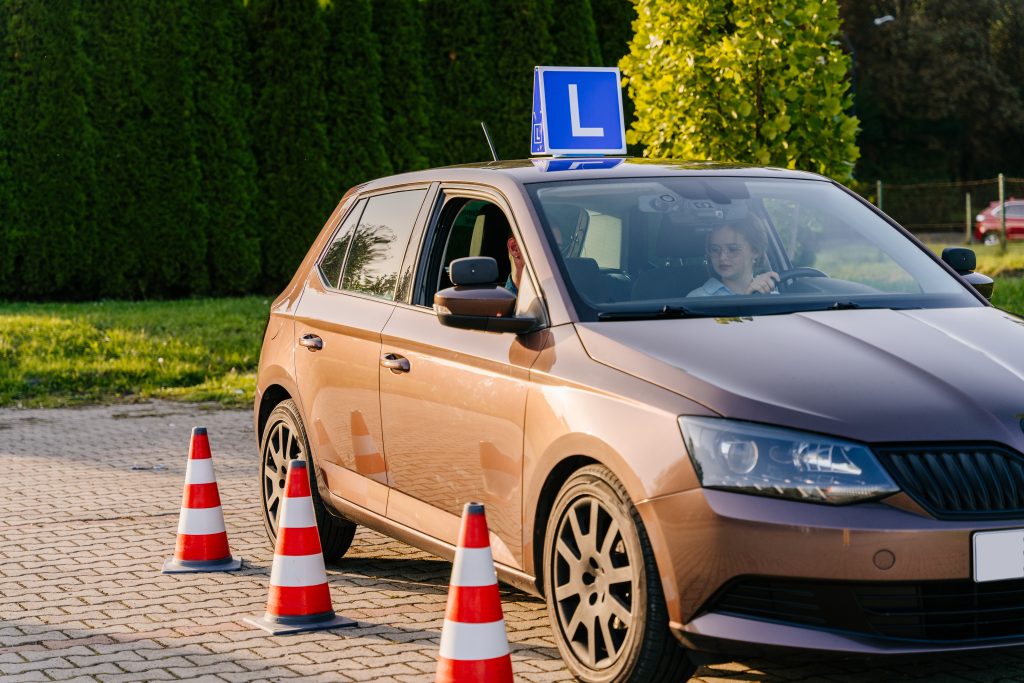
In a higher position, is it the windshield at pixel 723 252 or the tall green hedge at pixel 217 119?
the tall green hedge at pixel 217 119

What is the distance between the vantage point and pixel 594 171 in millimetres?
6098

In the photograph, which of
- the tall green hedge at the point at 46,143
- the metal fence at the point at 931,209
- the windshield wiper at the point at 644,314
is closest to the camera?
the windshield wiper at the point at 644,314

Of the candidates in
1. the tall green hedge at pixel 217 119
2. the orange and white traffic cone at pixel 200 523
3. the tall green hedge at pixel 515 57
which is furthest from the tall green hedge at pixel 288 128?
the orange and white traffic cone at pixel 200 523

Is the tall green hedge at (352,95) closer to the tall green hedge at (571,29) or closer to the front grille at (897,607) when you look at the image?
the tall green hedge at (571,29)

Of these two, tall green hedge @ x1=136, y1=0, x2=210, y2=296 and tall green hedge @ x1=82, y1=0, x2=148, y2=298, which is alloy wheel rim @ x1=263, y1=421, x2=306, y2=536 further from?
tall green hedge @ x1=136, y1=0, x2=210, y2=296

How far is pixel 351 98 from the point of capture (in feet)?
73.8

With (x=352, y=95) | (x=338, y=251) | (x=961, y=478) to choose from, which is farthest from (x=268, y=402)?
(x=352, y=95)

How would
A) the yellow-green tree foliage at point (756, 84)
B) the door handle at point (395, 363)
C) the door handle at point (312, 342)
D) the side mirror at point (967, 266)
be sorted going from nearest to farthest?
the door handle at point (395, 363)
the side mirror at point (967, 266)
the door handle at point (312, 342)
the yellow-green tree foliage at point (756, 84)

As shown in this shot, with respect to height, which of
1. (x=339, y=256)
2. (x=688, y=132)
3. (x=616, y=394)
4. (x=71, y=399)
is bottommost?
(x=71, y=399)

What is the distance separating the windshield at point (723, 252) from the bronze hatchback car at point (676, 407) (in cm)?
1

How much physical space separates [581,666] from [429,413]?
1.34 m

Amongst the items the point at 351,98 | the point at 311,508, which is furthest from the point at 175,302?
the point at 311,508

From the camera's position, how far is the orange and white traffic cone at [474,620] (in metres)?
4.72

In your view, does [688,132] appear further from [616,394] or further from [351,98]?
[351,98]
